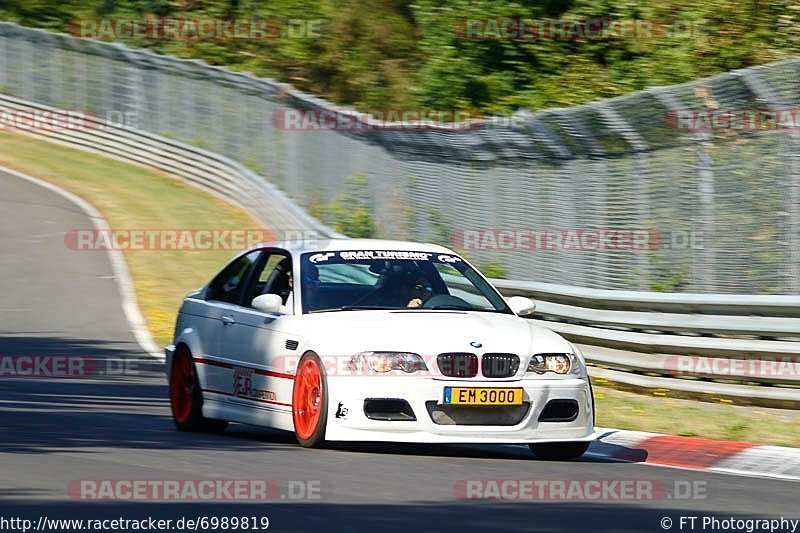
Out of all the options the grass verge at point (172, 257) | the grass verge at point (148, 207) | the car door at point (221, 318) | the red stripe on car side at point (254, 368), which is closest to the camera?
the red stripe on car side at point (254, 368)

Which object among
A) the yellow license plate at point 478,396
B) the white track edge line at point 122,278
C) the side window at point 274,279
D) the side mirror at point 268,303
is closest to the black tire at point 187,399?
the side window at point 274,279

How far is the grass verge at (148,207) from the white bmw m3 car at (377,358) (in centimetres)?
748

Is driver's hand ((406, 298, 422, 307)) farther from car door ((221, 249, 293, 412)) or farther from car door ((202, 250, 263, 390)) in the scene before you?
car door ((202, 250, 263, 390))

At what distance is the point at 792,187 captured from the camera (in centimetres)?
1245

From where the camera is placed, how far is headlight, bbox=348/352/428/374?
930cm

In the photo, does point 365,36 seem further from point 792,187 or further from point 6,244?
point 792,187

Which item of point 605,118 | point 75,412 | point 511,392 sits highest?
point 605,118

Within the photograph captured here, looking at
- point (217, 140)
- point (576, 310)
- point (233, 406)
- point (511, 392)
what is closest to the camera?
point (511, 392)

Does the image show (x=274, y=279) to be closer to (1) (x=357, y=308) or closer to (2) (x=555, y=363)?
(1) (x=357, y=308)

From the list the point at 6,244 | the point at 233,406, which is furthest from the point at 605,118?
the point at 6,244

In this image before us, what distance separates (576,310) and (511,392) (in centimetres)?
518

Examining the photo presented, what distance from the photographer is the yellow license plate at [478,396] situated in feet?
30.2

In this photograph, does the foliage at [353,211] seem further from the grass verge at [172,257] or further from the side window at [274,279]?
the side window at [274,279]

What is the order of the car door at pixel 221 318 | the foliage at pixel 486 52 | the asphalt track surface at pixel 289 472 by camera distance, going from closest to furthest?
1. the asphalt track surface at pixel 289 472
2. the car door at pixel 221 318
3. the foliage at pixel 486 52
